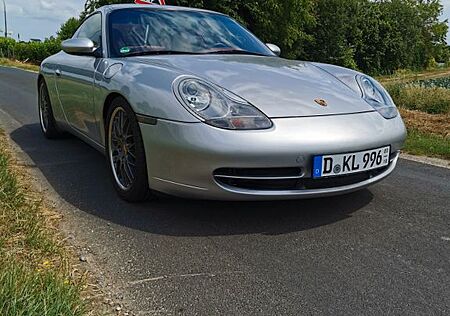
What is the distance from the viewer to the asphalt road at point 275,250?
1986 mm

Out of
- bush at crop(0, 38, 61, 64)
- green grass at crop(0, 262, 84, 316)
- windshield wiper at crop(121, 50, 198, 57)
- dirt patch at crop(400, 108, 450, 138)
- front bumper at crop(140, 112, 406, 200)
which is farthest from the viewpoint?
bush at crop(0, 38, 61, 64)

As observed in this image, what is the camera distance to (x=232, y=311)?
1907mm

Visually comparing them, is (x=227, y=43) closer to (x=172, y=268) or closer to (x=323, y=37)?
(x=172, y=268)

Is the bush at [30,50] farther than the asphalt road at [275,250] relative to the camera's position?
Yes

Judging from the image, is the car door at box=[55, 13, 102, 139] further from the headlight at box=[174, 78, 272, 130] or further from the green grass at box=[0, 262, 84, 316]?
the green grass at box=[0, 262, 84, 316]

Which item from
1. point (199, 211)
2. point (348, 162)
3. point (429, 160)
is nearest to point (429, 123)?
point (429, 160)

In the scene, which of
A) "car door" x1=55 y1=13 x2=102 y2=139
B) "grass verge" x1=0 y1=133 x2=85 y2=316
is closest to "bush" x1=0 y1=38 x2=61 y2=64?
"car door" x1=55 y1=13 x2=102 y2=139

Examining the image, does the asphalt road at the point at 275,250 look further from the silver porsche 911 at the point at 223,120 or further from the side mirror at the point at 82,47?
the side mirror at the point at 82,47

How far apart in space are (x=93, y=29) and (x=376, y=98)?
92.1 inches

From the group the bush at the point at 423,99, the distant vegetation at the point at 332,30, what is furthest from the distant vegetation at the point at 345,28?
the bush at the point at 423,99

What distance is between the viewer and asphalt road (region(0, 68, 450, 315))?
199 cm

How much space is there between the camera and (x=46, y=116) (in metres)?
5.11

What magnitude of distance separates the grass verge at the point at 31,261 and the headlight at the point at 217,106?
38.3 inches

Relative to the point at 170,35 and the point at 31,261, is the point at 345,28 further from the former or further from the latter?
the point at 31,261
